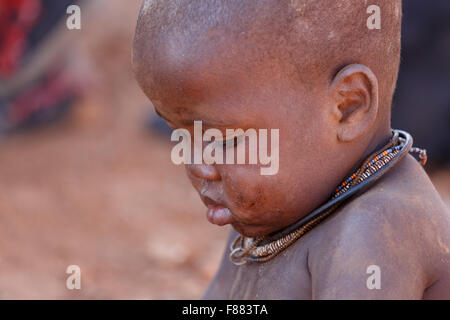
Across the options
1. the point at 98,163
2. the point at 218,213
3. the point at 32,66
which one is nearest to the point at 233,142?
the point at 218,213

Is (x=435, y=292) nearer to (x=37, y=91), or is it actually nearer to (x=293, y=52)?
(x=293, y=52)

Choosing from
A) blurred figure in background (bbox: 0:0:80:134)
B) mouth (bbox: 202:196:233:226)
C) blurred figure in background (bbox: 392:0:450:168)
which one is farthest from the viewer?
blurred figure in background (bbox: 0:0:80:134)

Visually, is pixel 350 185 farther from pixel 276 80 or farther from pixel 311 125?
pixel 276 80

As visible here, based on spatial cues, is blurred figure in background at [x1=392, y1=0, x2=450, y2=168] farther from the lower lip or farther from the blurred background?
the lower lip

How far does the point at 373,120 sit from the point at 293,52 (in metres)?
0.26

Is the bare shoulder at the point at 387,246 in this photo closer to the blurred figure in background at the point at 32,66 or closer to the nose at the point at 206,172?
the nose at the point at 206,172

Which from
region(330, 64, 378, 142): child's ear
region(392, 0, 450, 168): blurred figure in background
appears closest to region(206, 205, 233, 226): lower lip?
region(330, 64, 378, 142): child's ear

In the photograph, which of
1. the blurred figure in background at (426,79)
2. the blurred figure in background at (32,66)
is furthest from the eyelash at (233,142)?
the blurred figure in background at (32,66)

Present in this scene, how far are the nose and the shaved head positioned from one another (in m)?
0.21

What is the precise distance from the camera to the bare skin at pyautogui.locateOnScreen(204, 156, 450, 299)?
142 cm

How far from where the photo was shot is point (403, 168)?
5.44 feet

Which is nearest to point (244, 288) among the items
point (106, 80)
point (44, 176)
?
point (44, 176)

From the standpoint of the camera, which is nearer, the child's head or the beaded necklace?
the child's head

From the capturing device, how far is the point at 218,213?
1692 mm
